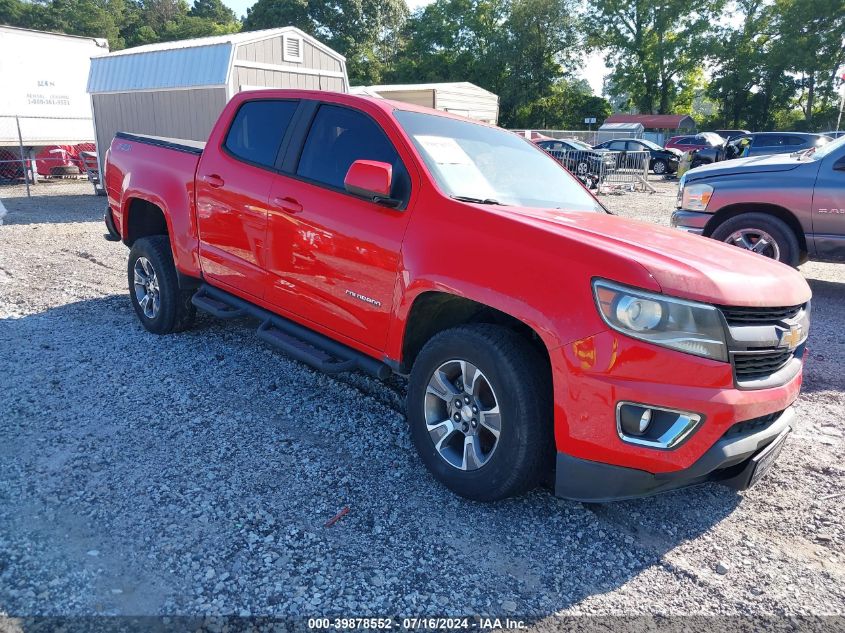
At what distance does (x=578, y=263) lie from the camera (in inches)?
103

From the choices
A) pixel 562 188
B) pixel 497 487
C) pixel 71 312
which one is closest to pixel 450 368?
pixel 497 487

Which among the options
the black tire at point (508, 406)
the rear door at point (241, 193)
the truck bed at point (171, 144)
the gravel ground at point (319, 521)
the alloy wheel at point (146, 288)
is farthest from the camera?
the alloy wheel at point (146, 288)

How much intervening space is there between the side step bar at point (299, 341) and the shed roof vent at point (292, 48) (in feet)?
35.3

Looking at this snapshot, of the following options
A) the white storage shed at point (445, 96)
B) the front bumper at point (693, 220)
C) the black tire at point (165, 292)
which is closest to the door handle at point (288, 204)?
the black tire at point (165, 292)

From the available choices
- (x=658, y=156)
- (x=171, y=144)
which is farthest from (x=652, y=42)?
(x=171, y=144)

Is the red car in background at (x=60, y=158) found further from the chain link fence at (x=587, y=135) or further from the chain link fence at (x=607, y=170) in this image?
the chain link fence at (x=587, y=135)

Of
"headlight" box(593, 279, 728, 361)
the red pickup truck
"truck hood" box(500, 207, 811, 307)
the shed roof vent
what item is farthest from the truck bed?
the shed roof vent

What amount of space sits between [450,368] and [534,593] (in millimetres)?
1069

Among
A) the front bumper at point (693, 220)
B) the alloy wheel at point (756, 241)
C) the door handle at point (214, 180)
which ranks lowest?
the alloy wheel at point (756, 241)

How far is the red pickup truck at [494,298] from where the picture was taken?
251cm

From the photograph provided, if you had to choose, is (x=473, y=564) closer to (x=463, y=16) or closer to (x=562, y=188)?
(x=562, y=188)

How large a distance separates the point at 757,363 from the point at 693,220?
5118 mm

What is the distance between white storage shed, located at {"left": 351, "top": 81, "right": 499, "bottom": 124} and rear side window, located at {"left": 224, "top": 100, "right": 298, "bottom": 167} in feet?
54.5

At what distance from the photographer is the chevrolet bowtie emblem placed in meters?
2.76
